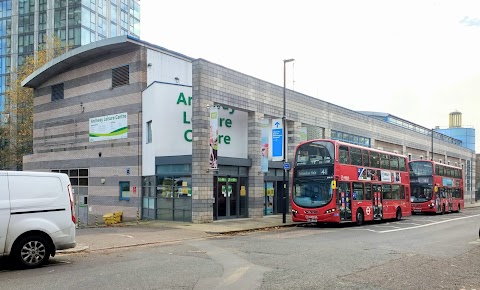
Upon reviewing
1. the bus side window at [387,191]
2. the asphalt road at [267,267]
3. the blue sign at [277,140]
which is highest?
the blue sign at [277,140]

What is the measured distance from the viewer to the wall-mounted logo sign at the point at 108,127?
26638 mm

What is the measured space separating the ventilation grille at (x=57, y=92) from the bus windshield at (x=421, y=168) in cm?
2763

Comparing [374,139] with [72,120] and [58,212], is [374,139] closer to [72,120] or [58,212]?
[72,120]

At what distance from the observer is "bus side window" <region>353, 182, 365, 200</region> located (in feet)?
70.9

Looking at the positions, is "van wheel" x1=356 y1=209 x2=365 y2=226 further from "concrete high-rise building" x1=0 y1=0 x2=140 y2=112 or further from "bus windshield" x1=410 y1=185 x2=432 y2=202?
"concrete high-rise building" x1=0 y1=0 x2=140 y2=112

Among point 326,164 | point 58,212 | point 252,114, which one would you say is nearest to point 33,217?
point 58,212

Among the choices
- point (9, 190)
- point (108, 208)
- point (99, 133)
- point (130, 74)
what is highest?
point (130, 74)

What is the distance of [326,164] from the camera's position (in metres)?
20.5

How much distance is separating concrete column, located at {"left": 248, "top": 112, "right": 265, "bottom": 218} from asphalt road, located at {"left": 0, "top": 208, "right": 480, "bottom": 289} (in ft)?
35.1

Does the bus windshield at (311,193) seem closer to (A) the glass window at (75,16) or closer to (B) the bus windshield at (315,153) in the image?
(B) the bus windshield at (315,153)

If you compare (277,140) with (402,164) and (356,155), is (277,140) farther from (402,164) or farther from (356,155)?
(402,164)

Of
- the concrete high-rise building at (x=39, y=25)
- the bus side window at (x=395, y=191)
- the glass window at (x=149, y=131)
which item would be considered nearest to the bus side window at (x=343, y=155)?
the bus side window at (x=395, y=191)

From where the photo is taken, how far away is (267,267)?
9.55 m

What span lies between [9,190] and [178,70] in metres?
18.8
